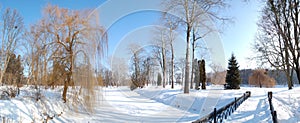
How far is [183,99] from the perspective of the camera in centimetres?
1186

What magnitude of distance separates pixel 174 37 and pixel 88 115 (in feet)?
52.7

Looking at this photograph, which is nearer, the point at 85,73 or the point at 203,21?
the point at 85,73

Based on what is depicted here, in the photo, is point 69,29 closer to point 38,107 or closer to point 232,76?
point 38,107

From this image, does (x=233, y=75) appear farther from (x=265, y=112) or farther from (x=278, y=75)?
(x=265, y=112)

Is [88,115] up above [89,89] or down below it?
below

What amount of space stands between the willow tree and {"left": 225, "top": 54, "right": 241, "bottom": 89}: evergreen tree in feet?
56.6

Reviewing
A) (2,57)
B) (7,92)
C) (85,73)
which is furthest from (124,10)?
(2,57)

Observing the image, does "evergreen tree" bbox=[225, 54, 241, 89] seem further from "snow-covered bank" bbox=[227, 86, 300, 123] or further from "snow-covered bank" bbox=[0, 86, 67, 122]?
"snow-covered bank" bbox=[0, 86, 67, 122]

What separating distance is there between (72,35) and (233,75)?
18.6 meters

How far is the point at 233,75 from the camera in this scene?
70.3 feet

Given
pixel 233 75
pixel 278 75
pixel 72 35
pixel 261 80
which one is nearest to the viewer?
pixel 72 35

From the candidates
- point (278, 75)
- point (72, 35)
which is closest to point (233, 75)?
point (278, 75)

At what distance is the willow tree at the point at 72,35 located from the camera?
6.88 m

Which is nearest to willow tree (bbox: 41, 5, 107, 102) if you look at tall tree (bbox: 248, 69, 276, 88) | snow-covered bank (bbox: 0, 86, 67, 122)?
snow-covered bank (bbox: 0, 86, 67, 122)
